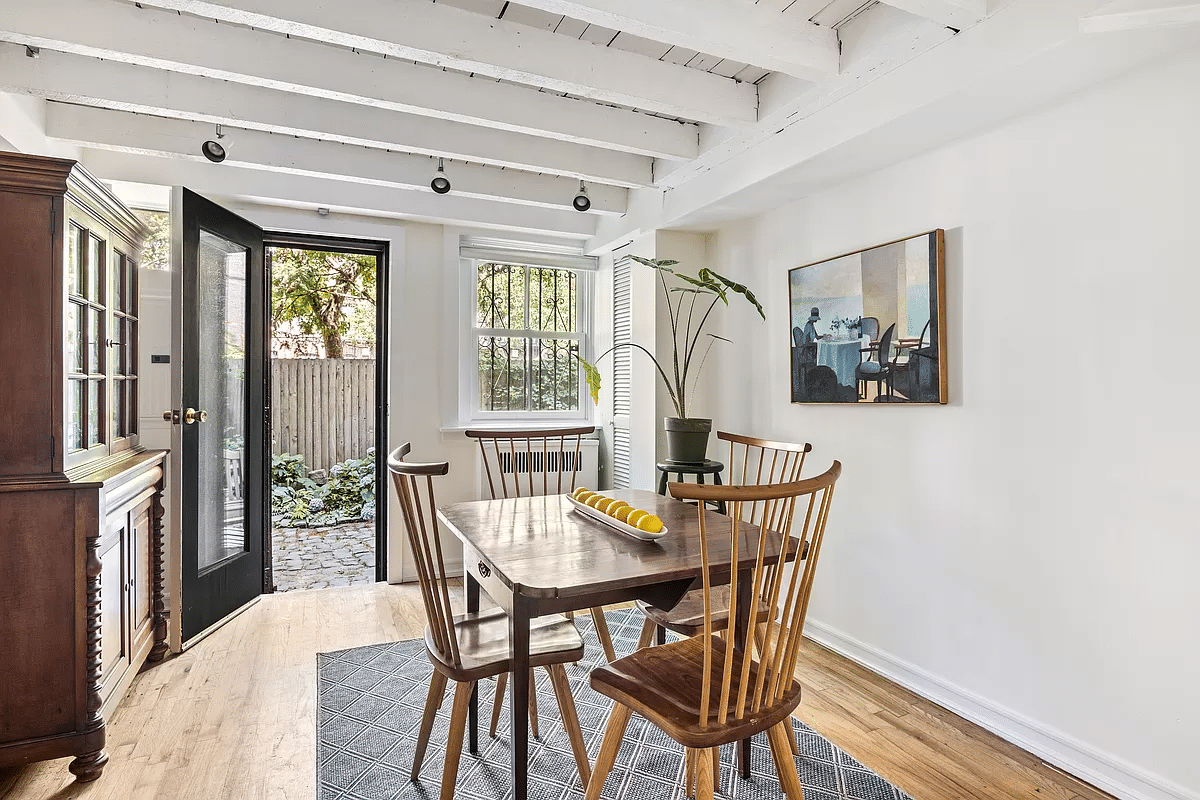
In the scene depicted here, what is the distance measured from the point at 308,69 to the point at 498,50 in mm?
706

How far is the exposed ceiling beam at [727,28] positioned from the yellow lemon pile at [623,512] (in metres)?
1.43

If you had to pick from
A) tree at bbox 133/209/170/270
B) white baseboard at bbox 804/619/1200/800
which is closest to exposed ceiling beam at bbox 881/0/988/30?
white baseboard at bbox 804/619/1200/800

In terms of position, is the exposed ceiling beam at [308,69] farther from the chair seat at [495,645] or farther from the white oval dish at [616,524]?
the chair seat at [495,645]

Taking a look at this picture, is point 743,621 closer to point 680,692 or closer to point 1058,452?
point 680,692

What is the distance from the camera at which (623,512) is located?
2.02m

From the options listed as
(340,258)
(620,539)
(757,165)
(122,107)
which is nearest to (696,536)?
(620,539)

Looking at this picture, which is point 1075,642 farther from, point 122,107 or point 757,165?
point 122,107

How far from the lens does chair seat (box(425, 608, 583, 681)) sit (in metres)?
1.72

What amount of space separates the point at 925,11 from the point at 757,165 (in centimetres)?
105

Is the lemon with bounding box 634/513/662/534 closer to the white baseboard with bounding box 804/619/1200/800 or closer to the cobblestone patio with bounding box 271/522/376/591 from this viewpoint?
the white baseboard with bounding box 804/619/1200/800

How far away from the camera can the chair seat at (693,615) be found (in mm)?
2037

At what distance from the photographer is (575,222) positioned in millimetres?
4293

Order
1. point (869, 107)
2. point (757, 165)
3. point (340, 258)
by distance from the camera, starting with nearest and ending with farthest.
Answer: point (869, 107) < point (757, 165) < point (340, 258)

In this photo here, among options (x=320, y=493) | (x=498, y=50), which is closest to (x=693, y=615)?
(x=498, y=50)
